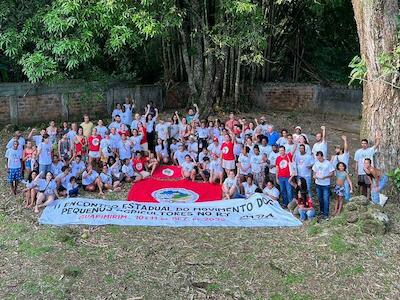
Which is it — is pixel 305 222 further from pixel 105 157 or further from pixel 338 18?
pixel 338 18

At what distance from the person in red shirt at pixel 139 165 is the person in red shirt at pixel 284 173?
3.02 m

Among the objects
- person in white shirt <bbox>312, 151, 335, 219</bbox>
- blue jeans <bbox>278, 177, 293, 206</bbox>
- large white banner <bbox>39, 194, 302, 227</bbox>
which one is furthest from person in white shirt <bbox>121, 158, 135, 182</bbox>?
person in white shirt <bbox>312, 151, 335, 219</bbox>

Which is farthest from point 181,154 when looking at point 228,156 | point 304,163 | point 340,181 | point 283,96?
point 283,96

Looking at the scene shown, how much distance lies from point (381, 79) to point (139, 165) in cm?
515

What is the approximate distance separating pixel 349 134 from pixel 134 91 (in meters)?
6.68

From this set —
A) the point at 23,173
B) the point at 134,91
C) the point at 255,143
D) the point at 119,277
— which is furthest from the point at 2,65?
the point at 119,277

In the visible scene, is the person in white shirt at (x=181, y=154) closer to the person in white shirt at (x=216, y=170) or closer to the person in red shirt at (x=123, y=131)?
the person in white shirt at (x=216, y=170)

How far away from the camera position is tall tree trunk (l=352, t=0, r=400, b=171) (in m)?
8.86

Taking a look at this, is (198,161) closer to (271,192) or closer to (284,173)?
(271,192)

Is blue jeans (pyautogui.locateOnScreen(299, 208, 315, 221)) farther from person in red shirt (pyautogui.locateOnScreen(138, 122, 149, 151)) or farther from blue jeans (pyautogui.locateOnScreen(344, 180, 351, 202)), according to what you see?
person in red shirt (pyautogui.locateOnScreen(138, 122, 149, 151))

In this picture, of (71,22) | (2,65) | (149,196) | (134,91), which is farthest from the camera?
(134,91)

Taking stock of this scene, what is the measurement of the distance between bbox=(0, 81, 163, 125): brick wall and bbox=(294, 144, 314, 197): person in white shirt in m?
7.13

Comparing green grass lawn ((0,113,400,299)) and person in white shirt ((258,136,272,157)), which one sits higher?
person in white shirt ((258,136,272,157))

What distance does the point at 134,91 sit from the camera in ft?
54.4
